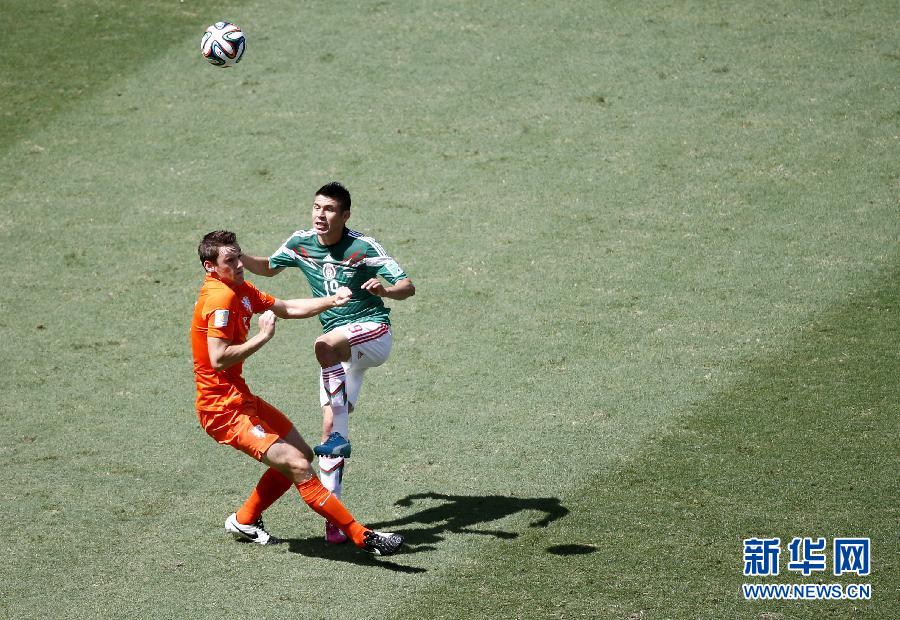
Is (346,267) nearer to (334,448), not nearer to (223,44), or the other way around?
(334,448)

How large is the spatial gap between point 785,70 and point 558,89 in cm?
293

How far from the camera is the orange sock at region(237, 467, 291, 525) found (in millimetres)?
7977

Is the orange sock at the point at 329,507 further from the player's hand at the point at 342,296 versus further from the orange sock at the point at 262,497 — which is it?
the player's hand at the point at 342,296

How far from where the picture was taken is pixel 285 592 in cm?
744

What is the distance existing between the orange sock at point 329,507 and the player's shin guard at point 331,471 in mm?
505

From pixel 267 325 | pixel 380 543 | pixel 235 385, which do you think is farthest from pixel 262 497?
pixel 267 325

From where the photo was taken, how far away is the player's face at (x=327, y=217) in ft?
26.7

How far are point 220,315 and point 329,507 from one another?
4.80 feet

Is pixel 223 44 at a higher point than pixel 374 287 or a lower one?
higher

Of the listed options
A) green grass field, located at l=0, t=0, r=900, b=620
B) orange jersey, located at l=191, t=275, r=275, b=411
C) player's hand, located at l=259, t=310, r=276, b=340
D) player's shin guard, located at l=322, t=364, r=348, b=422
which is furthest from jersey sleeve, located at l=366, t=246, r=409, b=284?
green grass field, located at l=0, t=0, r=900, b=620

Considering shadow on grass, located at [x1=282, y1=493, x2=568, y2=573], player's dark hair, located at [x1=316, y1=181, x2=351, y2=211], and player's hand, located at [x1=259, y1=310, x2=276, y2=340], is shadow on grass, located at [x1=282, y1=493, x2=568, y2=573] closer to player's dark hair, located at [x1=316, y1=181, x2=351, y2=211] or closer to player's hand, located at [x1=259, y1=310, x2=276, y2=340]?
player's hand, located at [x1=259, y1=310, x2=276, y2=340]

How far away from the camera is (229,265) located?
7.59m

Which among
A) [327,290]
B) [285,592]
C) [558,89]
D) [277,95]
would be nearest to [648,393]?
[327,290]

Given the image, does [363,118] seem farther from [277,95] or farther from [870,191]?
→ [870,191]
